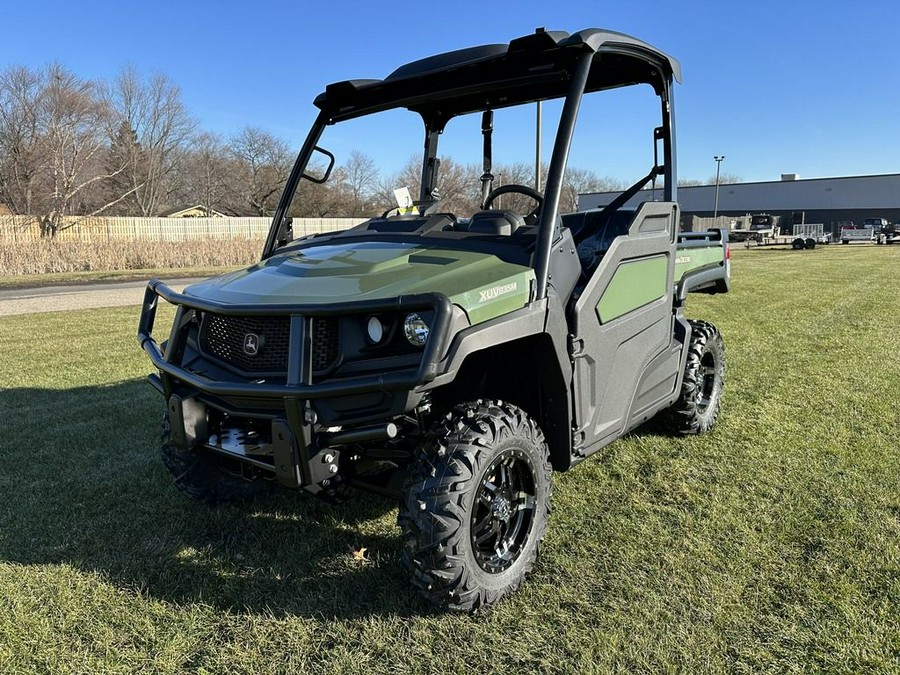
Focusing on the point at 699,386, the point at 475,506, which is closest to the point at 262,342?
the point at 475,506

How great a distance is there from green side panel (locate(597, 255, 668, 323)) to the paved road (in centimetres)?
1170

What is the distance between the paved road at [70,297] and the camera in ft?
40.7

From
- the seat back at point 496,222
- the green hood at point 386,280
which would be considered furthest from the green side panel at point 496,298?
the seat back at point 496,222

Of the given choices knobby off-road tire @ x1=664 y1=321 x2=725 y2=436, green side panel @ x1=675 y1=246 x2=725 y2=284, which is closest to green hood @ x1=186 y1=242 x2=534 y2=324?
green side panel @ x1=675 y1=246 x2=725 y2=284

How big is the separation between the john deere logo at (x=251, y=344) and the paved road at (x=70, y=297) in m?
11.1

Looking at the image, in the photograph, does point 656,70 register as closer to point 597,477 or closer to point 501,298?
point 501,298

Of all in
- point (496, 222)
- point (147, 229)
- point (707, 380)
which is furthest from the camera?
point (147, 229)

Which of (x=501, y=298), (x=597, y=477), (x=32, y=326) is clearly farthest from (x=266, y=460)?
(x=32, y=326)

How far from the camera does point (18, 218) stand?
909 inches

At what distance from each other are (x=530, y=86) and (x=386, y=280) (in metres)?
1.77

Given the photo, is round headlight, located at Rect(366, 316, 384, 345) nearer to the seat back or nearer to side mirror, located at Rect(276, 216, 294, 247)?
the seat back

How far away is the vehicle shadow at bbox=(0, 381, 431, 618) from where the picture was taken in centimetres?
274

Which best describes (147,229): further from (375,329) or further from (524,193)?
(375,329)

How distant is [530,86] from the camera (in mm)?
3662
